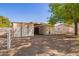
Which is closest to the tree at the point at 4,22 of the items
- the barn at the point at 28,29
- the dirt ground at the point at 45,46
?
the barn at the point at 28,29

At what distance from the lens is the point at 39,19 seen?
315 cm

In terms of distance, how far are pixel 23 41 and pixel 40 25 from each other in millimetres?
232

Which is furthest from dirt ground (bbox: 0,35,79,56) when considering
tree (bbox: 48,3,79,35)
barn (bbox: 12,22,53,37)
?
tree (bbox: 48,3,79,35)

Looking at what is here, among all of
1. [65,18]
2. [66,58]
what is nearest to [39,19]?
[65,18]

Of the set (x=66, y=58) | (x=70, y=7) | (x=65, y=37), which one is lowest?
(x=66, y=58)

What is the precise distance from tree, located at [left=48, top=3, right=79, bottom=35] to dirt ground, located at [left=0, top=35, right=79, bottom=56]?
0.47 ft

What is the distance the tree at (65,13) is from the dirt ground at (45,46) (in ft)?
0.47

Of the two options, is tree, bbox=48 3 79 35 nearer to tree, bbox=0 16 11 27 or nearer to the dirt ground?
the dirt ground

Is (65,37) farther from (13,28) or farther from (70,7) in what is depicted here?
(13,28)

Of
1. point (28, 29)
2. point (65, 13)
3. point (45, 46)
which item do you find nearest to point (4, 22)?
point (28, 29)

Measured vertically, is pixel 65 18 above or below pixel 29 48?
above

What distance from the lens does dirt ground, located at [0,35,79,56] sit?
10.2ft

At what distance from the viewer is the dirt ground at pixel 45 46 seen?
312 cm

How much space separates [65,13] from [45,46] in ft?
1.26
